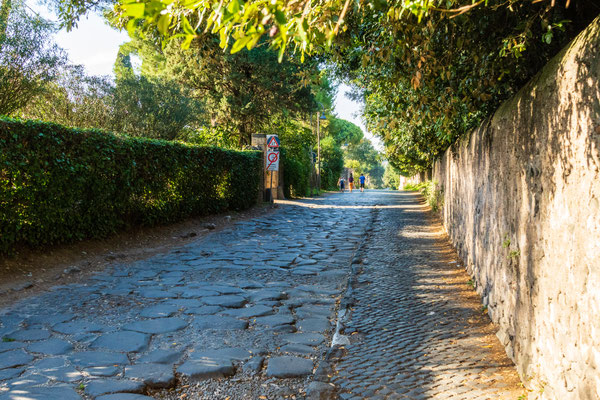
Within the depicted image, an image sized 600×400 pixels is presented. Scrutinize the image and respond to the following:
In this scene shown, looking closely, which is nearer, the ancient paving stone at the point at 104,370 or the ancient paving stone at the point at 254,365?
the ancient paving stone at the point at 104,370

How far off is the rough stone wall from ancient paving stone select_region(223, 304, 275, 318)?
2.29m

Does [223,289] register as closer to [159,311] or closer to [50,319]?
[159,311]

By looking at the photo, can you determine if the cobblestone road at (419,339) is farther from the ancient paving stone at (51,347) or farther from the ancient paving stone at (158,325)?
the ancient paving stone at (51,347)

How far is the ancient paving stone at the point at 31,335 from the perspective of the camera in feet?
13.8

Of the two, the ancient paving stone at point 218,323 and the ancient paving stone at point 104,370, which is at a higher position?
the ancient paving stone at point 104,370

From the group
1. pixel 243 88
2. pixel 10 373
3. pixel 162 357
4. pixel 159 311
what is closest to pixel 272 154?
pixel 243 88

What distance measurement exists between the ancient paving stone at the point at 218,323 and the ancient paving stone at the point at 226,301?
44 cm

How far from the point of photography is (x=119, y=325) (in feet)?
15.2

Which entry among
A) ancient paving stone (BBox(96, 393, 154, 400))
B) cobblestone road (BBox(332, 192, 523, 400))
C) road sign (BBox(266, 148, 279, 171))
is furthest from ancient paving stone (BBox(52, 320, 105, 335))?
road sign (BBox(266, 148, 279, 171))

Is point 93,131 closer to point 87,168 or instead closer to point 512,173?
point 87,168

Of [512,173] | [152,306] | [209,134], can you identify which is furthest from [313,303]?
[209,134]

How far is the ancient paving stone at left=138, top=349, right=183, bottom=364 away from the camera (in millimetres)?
3840

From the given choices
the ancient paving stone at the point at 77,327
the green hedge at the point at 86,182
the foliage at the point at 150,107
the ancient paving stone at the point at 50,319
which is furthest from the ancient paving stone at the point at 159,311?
the foliage at the point at 150,107

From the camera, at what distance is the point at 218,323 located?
15.8ft
